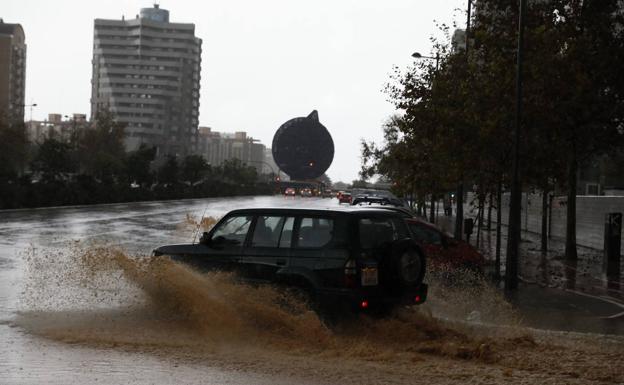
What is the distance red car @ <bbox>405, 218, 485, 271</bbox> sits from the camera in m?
15.6

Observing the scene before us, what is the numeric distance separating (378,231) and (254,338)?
75.3 inches

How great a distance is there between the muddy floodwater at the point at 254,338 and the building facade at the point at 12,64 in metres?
160

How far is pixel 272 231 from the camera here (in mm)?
10055

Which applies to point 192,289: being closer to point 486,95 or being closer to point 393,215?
point 393,215

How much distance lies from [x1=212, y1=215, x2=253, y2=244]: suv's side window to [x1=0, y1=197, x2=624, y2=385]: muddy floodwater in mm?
533

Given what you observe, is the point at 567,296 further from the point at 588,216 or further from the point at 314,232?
the point at 588,216

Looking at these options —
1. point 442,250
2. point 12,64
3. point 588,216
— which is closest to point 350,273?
point 442,250

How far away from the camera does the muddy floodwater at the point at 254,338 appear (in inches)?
309

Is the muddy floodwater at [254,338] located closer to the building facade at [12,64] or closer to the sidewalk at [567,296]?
the sidewalk at [567,296]

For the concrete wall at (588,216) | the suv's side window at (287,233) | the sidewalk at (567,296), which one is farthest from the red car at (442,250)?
the concrete wall at (588,216)

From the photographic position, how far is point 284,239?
32.4 feet

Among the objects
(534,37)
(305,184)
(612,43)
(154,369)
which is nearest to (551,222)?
(612,43)

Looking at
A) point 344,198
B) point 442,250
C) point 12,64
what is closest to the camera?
point 442,250

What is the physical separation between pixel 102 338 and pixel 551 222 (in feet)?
110
